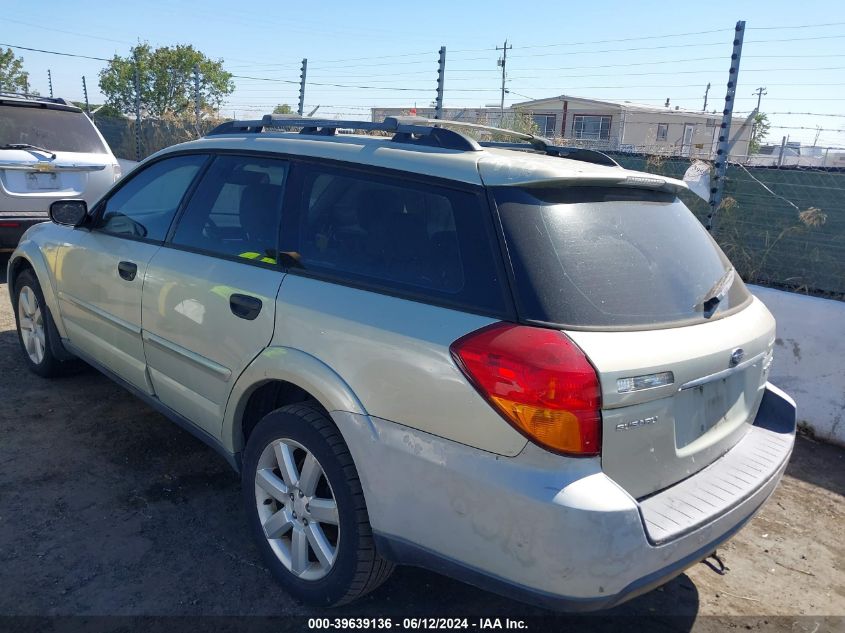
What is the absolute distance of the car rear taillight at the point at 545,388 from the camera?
6.63 feet

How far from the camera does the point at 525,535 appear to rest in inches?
80.3

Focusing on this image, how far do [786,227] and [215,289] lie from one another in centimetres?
548

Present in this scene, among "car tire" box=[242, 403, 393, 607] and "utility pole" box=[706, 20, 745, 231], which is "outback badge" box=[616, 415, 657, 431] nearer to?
"car tire" box=[242, 403, 393, 607]

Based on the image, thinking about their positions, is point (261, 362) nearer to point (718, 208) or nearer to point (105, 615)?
point (105, 615)

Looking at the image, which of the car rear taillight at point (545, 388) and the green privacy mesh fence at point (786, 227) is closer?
the car rear taillight at point (545, 388)

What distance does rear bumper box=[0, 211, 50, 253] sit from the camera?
7.17 m

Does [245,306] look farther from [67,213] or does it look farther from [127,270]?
[67,213]

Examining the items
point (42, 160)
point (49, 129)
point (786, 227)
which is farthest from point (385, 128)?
point (49, 129)

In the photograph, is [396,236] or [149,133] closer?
[396,236]

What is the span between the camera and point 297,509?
273 cm

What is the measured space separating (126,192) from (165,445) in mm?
1506

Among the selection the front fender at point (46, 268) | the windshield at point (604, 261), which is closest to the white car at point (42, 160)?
the front fender at point (46, 268)

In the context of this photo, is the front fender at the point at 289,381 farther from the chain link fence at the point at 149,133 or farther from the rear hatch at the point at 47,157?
the chain link fence at the point at 149,133

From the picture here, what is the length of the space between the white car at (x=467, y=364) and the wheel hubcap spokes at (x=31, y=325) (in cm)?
201
